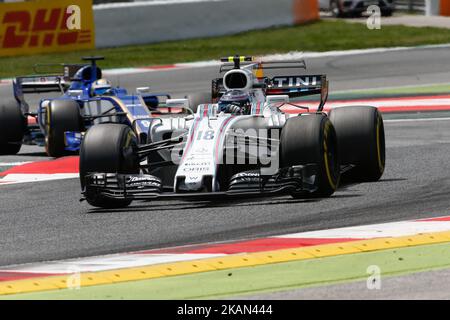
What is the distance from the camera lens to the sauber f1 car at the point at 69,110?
16.3 meters

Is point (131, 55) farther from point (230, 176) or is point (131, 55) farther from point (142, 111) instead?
point (230, 176)

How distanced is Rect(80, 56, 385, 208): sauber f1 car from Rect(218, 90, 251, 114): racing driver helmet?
0.03ft

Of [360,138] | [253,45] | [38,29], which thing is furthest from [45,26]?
[360,138]

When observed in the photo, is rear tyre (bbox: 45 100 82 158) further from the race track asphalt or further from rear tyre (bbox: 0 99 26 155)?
the race track asphalt

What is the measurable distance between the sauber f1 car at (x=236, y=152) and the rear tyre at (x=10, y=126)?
4969mm

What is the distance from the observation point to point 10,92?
2491cm

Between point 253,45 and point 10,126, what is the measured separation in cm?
1358

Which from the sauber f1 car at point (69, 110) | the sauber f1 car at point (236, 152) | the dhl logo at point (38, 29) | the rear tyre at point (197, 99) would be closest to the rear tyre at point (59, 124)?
the sauber f1 car at point (69, 110)

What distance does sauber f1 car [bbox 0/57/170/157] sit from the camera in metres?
16.3

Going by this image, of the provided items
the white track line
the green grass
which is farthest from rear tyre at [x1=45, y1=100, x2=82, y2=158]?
the green grass

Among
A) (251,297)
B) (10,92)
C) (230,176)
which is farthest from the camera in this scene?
(10,92)

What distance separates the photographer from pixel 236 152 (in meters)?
11.8
